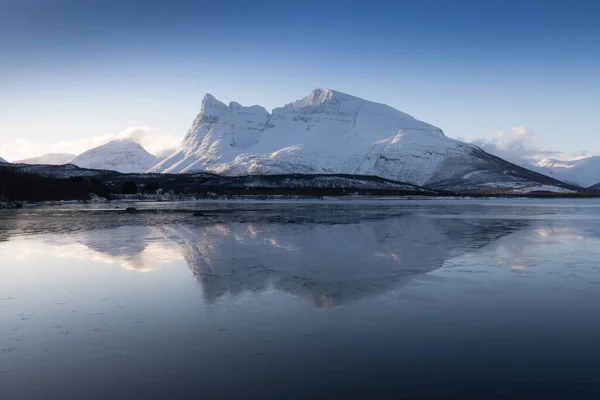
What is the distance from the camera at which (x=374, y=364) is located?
1077cm

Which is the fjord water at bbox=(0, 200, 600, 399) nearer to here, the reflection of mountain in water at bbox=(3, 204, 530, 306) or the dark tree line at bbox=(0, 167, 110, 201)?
the reflection of mountain in water at bbox=(3, 204, 530, 306)

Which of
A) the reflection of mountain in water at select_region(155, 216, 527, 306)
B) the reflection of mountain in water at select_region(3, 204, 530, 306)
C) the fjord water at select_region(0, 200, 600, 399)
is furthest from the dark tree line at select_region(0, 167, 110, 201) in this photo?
the fjord water at select_region(0, 200, 600, 399)

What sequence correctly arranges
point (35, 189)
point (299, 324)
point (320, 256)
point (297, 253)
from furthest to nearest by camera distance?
point (35, 189), point (297, 253), point (320, 256), point (299, 324)

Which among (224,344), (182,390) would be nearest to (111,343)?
(224,344)

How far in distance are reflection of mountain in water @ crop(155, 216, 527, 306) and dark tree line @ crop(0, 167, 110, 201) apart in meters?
95.7

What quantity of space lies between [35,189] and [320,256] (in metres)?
125

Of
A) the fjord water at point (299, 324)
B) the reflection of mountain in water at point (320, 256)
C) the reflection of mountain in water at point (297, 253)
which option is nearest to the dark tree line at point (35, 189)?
the reflection of mountain in water at point (297, 253)

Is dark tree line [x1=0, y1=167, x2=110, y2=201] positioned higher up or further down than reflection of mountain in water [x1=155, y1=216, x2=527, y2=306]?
higher up

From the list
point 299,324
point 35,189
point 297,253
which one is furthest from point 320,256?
point 35,189

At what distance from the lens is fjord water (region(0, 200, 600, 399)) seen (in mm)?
9836

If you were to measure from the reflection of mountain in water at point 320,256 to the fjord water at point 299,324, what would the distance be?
0.53ft

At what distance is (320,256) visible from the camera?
27578 millimetres

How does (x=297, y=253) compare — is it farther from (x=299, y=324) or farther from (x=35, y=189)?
(x=35, y=189)

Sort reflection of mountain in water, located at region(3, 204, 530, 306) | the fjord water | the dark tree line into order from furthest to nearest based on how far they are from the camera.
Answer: the dark tree line < reflection of mountain in water, located at region(3, 204, 530, 306) < the fjord water
